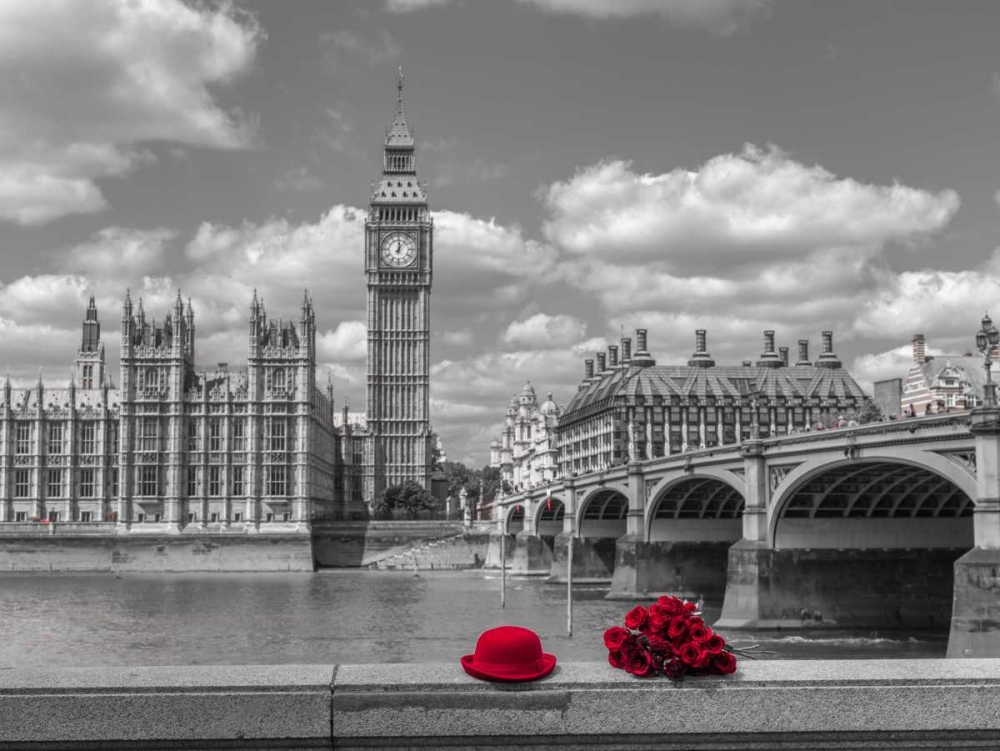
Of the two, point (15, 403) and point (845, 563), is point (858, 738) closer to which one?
point (845, 563)

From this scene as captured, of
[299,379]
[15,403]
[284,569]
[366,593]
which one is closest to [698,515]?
[366,593]

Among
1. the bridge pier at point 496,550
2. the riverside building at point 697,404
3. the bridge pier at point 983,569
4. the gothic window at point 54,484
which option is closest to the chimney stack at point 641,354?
the riverside building at point 697,404

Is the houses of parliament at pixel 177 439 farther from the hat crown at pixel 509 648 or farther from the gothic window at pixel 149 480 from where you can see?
the hat crown at pixel 509 648

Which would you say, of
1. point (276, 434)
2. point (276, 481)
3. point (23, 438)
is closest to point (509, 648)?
point (276, 481)

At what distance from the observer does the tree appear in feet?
443

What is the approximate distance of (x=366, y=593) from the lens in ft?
269

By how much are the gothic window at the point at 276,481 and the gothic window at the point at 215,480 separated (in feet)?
15.1

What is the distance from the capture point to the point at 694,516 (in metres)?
72.8

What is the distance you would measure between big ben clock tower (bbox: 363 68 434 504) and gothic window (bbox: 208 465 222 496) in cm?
2567

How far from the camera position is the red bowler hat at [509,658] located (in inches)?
279

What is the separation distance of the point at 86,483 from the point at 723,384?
68125mm

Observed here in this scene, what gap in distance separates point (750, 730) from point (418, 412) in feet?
451

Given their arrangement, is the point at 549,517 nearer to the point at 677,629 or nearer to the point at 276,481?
the point at 276,481

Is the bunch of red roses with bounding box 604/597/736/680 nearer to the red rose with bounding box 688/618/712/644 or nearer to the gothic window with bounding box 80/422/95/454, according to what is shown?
the red rose with bounding box 688/618/712/644
